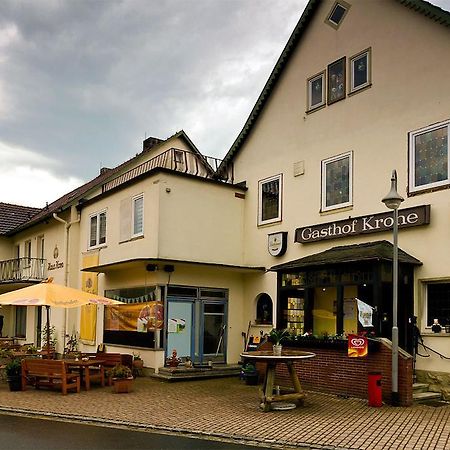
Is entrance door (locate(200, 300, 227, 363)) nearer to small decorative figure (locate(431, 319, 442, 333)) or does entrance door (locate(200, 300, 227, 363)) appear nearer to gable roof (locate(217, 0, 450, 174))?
gable roof (locate(217, 0, 450, 174))

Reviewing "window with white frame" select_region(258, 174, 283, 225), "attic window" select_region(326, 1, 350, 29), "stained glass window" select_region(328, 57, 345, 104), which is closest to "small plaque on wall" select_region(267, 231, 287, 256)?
"window with white frame" select_region(258, 174, 283, 225)

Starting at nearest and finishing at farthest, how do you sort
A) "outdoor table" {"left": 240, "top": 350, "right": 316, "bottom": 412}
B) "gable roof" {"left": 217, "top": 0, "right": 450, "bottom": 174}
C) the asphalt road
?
the asphalt road → "outdoor table" {"left": 240, "top": 350, "right": 316, "bottom": 412} → "gable roof" {"left": 217, "top": 0, "right": 450, "bottom": 174}

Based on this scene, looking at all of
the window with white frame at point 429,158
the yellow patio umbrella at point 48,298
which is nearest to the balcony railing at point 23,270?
the yellow patio umbrella at point 48,298

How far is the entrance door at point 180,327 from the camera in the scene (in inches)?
711

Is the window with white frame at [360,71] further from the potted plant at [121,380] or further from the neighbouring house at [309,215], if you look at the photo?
the potted plant at [121,380]

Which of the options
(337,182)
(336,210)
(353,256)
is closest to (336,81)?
(337,182)

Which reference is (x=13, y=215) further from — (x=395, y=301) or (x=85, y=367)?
(x=395, y=301)

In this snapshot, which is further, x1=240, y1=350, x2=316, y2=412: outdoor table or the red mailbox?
the red mailbox

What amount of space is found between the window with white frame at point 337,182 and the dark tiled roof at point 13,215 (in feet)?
65.9

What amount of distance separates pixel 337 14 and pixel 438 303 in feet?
28.1

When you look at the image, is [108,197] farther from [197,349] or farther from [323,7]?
[323,7]

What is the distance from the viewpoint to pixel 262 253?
19047mm

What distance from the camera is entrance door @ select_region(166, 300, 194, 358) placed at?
59.3 ft

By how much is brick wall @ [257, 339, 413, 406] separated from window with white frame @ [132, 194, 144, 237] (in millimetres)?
6439
